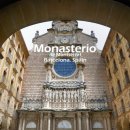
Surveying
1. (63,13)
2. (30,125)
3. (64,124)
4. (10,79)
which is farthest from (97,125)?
(63,13)

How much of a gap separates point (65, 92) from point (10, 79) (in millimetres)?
7308

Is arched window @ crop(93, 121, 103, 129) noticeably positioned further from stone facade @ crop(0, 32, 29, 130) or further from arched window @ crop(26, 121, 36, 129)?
stone facade @ crop(0, 32, 29, 130)

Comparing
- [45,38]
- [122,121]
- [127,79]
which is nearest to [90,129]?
[122,121]

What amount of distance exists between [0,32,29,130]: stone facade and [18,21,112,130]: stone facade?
1449mm

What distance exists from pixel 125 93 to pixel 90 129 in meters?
6.30

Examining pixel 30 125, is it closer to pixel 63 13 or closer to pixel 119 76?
pixel 119 76

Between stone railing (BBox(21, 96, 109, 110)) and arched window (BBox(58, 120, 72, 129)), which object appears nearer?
arched window (BBox(58, 120, 72, 129))

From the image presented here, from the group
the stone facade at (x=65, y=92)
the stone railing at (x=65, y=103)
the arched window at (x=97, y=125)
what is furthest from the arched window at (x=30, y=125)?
the arched window at (x=97, y=125)

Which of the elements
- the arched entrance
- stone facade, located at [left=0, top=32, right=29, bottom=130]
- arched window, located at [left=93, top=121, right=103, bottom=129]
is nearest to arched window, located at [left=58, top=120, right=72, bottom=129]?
arched window, located at [left=93, top=121, right=103, bottom=129]

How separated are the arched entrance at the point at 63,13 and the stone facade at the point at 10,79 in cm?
1154

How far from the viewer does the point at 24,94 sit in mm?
22766

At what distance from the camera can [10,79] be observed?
61.3ft

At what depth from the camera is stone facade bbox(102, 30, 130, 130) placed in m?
16.7

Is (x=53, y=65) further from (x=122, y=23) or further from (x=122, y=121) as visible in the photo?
(x=122, y=23)
